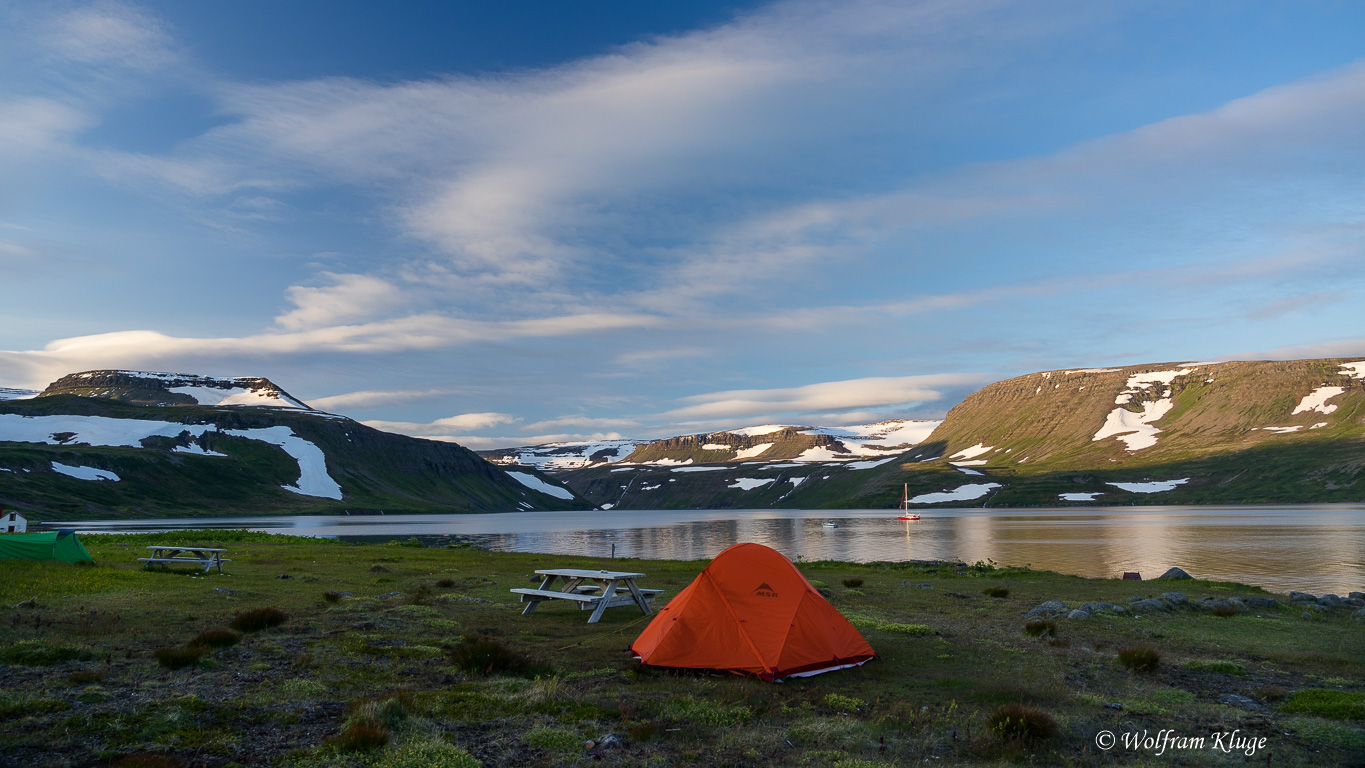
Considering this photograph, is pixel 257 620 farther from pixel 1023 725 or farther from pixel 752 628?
pixel 1023 725

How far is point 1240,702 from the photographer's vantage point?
1227 centimetres

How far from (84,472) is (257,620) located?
16830 centimetres

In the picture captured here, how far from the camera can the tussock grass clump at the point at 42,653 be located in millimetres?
12188

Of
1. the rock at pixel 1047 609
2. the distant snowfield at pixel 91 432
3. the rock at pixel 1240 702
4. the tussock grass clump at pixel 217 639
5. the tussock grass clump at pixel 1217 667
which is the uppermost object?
the distant snowfield at pixel 91 432

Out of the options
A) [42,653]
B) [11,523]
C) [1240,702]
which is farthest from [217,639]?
[11,523]

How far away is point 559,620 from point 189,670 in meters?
9.39

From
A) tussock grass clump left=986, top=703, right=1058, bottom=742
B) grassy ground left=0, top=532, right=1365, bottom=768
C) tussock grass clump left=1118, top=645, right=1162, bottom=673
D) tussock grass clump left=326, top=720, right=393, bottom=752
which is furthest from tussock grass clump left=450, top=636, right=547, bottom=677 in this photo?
tussock grass clump left=1118, top=645, right=1162, bottom=673

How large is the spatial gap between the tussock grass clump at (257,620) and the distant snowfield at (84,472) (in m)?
164

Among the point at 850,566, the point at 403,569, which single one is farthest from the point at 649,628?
the point at 850,566

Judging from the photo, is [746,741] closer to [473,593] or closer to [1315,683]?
[1315,683]

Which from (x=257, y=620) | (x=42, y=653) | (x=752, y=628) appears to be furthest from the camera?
(x=257, y=620)

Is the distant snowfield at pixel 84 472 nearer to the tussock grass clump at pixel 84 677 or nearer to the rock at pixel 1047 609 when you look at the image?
the tussock grass clump at pixel 84 677

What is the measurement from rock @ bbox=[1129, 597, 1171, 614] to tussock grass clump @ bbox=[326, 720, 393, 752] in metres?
22.5

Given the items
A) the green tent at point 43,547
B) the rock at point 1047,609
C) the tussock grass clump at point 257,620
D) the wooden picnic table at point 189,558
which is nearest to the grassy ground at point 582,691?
the tussock grass clump at point 257,620
